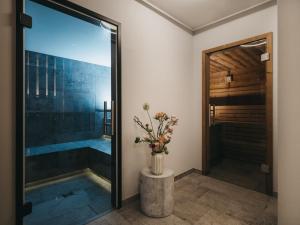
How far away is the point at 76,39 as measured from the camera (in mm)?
2705

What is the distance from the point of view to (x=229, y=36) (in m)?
2.71

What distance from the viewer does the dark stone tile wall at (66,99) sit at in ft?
8.33

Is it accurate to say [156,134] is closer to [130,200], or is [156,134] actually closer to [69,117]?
[130,200]

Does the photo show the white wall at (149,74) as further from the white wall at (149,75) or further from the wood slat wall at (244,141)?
the wood slat wall at (244,141)

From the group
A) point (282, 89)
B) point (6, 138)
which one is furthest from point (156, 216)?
point (282, 89)

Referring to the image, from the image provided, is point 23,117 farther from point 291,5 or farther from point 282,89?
point 291,5

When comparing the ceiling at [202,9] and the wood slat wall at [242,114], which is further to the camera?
the wood slat wall at [242,114]

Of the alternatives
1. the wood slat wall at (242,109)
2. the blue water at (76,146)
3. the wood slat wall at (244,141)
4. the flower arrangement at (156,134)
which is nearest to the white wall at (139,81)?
the flower arrangement at (156,134)

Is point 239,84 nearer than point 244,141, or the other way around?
point 244,141

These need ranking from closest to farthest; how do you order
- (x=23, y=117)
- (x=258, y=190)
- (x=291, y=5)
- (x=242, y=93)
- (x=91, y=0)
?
1. (x=291, y=5)
2. (x=23, y=117)
3. (x=91, y=0)
4. (x=258, y=190)
5. (x=242, y=93)

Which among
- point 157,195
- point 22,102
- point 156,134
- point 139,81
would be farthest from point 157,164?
point 22,102

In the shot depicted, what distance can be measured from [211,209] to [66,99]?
9.10 ft

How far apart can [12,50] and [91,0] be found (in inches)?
36.9

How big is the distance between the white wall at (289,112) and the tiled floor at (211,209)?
1.90ft
